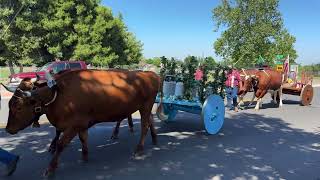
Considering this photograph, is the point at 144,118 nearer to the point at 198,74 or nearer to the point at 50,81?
the point at 50,81

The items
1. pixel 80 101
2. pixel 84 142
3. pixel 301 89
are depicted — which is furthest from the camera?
pixel 301 89

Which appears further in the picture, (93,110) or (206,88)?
(206,88)

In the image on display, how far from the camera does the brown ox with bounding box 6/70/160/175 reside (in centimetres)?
657

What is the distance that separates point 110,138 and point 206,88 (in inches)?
103

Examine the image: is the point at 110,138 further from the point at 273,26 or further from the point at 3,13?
the point at 273,26

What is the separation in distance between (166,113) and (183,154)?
3.24m

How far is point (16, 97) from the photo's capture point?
21.3 ft

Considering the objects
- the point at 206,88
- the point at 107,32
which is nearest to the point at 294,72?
the point at 206,88

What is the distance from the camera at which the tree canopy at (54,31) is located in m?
35.2

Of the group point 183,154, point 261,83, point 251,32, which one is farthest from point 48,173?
point 251,32

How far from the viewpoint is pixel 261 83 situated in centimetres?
1616

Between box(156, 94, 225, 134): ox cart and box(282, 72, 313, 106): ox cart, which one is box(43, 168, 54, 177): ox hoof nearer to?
box(156, 94, 225, 134): ox cart

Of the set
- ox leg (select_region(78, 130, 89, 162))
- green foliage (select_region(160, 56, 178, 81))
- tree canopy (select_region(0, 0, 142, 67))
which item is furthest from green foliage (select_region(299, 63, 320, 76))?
ox leg (select_region(78, 130, 89, 162))

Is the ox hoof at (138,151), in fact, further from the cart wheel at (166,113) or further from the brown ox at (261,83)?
the brown ox at (261,83)
